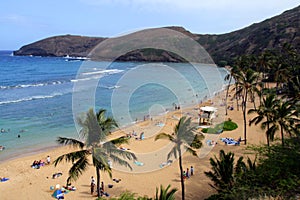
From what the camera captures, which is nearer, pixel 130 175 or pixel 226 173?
pixel 226 173

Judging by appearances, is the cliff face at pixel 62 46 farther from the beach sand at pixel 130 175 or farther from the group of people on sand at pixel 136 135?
the beach sand at pixel 130 175

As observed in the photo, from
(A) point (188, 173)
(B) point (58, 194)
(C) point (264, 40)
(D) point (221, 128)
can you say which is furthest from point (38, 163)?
(C) point (264, 40)

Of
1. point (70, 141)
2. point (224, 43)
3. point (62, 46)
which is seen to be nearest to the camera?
point (70, 141)

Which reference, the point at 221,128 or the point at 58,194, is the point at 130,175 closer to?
the point at 58,194

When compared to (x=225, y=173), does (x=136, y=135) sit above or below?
below

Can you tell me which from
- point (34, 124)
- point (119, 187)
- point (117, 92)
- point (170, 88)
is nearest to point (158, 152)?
point (119, 187)

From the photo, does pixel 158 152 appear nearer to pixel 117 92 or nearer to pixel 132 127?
pixel 132 127

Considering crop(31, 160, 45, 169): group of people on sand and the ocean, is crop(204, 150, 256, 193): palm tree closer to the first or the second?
crop(31, 160, 45, 169): group of people on sand

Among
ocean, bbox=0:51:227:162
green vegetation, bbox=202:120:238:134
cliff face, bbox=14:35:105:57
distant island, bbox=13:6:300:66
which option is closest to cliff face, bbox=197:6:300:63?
distant island, bbox=13:6:300:66
